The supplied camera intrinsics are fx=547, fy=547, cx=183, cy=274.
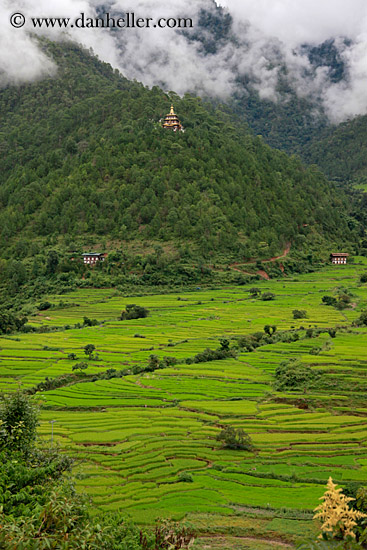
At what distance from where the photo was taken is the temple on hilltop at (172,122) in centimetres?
14275

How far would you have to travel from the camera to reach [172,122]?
144 m

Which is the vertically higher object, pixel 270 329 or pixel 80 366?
pixel 270 329

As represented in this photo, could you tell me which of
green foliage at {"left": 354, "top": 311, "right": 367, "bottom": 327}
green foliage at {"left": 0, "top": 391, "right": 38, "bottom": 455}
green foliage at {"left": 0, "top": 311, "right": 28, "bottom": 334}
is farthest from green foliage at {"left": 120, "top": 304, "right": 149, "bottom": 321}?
green foliage at {"left": 0, "top": 391, "right": 38, "bottom": 455}

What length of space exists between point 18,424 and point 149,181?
108 m

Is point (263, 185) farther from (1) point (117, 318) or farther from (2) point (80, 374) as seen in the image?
(2) point (80, 374)

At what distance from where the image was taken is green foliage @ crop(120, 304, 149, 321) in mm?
82125

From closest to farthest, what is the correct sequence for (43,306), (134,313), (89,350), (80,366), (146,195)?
1. (80,366)
2. (89,350)
3. (134,313)
4. (43,306)
5. (146,195)

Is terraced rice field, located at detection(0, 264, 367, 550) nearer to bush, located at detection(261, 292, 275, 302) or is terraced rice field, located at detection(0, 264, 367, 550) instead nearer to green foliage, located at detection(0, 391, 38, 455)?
green foliage, located at detection(0, 391, 38, 455)

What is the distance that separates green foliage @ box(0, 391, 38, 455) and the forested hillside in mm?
88930

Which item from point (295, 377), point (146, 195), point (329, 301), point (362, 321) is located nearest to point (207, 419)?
point (295, 377)

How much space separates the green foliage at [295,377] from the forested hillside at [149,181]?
212 ft

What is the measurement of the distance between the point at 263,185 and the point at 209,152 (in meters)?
16.2

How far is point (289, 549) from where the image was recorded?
23797 mm

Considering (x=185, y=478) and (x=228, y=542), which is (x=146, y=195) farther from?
(x=228, y=542)
